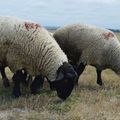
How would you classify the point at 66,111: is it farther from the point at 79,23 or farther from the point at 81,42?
the point at 79,23

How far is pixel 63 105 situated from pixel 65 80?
2.36ft

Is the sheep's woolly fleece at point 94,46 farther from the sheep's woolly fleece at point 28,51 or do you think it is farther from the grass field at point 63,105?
the sheep's woolly fleece at point 28,51

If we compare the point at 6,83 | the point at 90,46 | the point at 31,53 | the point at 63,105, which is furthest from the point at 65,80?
the point at 90,46

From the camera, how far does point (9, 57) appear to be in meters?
11.4

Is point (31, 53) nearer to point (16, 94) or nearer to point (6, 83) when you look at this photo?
point (16, 94)

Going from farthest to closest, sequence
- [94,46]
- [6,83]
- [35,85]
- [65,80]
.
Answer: [94,46]
[6,83]
[35,85]
[65,80]

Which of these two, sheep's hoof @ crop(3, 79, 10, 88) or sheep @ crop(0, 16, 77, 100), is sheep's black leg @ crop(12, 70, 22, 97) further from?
sheep's hoof @ crop(3, 79, 10, 88)

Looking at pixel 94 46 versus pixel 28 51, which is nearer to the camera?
pixel 28 51

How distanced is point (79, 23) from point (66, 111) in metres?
5.62

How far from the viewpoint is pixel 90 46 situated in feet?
46.4

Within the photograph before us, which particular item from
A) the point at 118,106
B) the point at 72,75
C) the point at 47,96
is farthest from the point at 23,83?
the point at 118,106

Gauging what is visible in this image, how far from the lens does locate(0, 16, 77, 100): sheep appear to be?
1127cm

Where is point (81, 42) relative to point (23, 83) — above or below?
above

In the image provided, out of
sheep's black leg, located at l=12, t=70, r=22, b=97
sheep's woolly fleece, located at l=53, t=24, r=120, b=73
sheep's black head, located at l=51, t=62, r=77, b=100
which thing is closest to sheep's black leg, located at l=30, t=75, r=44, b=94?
sheep's black leg, located at l=12, t=70, r=22, b=97
